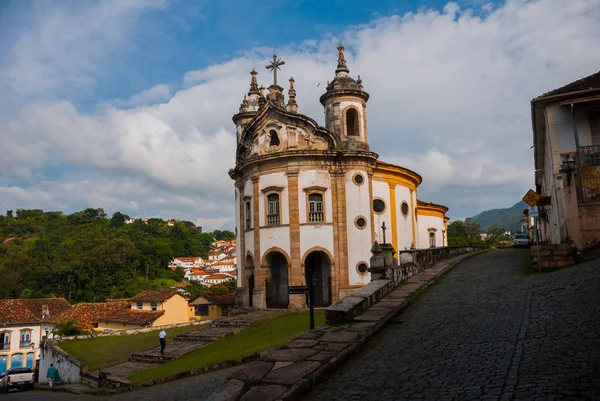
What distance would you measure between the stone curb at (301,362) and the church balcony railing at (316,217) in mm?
14563

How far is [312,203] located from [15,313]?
38525mm

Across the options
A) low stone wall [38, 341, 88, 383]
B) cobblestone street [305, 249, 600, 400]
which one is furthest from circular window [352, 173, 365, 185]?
low stone wall [38, 341, 88, 383]

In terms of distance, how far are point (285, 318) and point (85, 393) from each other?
28.7 feet

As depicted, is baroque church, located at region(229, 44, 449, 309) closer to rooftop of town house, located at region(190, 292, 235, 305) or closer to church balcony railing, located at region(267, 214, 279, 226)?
church balcony railing, located at region(267, 214, 279, 226)

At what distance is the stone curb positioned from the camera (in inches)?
217

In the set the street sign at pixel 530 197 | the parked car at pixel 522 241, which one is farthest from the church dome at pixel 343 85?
the parked car at pixel 522 241

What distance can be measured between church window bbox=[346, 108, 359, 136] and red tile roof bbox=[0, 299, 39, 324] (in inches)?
1507

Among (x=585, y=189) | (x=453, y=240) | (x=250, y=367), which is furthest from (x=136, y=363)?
(x=453, y=240)

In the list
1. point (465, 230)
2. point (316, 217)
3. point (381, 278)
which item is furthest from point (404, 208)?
point (465, 230)

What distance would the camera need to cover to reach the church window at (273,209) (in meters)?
25.0

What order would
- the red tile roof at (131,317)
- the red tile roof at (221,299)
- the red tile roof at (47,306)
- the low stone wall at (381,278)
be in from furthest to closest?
the red tile roof at (47,306) → the red tile roof at (221,299) → the red tile roof at (131,317) → the low stone wall at (381,278)

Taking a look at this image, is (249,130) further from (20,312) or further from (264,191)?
(20,312)

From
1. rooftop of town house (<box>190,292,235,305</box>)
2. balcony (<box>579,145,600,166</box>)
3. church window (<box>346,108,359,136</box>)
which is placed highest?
church window (<box>346,108,359,136</box>)

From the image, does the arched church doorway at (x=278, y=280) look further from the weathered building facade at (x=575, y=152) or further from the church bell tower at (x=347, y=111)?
the weathered building facade at (x=575, y=152)
